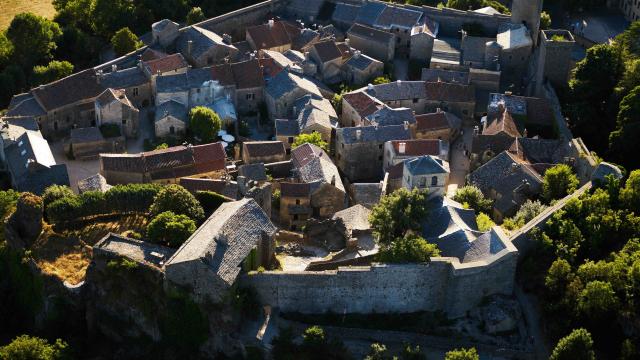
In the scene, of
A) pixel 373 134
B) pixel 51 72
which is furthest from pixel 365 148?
pixel 51 72

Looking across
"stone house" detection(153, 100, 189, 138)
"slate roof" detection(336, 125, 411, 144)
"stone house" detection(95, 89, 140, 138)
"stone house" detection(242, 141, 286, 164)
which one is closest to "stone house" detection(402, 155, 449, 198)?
"slate roof" detection(336, 125, 411, 144)

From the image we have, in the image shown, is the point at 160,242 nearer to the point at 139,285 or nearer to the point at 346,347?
the point at 139,285

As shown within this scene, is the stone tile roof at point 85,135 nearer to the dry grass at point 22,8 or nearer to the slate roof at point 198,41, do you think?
the slate roof at point 198,41

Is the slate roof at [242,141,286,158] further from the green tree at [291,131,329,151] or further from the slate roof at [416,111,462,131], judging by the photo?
the slate roof at [416,111,462,131]

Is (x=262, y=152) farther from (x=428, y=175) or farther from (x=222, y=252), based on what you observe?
(x=222, y=252)

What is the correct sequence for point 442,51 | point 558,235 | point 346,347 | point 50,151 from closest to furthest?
point 346,347
point 558,235
point 50,151
point 442,51

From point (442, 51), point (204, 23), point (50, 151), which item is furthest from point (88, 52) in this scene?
point (442, 51)

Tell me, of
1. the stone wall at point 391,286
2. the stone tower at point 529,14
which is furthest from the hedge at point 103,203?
the stone tower at point 529,14
